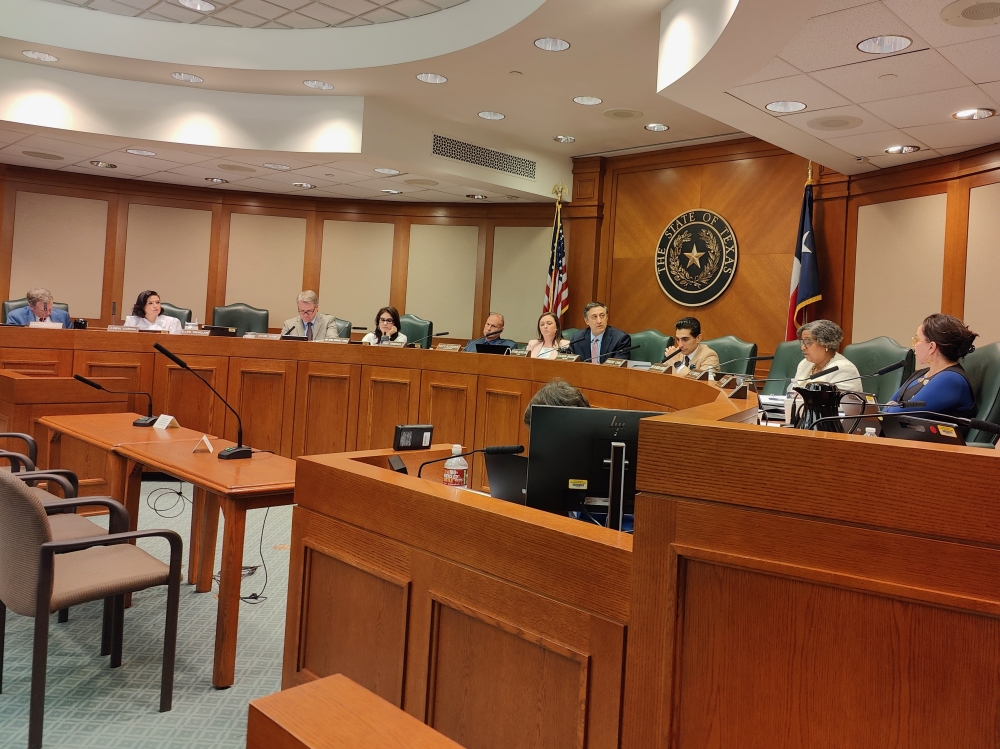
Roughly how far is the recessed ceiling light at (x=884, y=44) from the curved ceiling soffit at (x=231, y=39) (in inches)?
105

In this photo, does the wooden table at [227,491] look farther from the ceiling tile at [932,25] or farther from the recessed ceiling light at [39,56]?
the recessed ceiling light at [39,56]

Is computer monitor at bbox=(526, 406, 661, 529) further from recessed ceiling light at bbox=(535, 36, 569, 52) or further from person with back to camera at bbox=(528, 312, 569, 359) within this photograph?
person with back to camera at bbox=(528, 312, 569, 359)

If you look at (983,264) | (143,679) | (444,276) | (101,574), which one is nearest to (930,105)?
(983,264)

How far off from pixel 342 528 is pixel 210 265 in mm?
7865

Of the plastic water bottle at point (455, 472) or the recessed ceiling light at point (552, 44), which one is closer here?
the plastic water bottle at point (455, 472)

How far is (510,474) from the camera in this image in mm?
2129

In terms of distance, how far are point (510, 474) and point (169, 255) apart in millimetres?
7910

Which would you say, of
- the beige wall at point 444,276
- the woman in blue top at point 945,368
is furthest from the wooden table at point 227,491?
the beige wall at point 444,276

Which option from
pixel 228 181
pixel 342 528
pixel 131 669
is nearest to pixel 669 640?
pixel 342 528

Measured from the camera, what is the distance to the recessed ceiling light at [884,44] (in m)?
3.53

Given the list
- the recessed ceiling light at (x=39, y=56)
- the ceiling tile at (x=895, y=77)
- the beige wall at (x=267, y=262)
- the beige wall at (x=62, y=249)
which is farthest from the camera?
the beige wall at (x=267, y=262)

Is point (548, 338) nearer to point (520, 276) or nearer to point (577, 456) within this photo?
point (520, 276)

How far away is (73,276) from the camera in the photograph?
8422 mm

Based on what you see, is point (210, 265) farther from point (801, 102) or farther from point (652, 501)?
point (652, 501)
